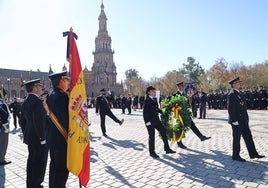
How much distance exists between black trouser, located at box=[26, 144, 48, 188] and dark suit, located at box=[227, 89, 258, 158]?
5.22 m

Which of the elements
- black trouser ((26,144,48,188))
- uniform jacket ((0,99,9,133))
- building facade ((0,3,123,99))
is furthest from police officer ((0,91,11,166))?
building facade ((0,3,123,99))

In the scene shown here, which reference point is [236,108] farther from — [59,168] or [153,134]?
[59,168]

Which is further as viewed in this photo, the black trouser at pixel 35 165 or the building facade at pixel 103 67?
the building facade at pixel 103 67

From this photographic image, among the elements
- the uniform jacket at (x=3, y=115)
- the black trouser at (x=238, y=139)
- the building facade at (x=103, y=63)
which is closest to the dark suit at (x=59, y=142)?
the uniform jacket at (x=3, y=115)

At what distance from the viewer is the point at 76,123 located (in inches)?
175

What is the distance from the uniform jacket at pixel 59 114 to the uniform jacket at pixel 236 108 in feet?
17.3

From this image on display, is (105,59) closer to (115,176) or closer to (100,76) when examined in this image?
(100,76)

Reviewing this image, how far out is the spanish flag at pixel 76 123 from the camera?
14.5 ft

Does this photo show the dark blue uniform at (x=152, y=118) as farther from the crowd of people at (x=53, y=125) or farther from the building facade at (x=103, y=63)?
the building facade at (x=103, y=63)

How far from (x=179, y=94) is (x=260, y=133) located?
4678 mm

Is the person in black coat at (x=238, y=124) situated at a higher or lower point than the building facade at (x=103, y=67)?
lower

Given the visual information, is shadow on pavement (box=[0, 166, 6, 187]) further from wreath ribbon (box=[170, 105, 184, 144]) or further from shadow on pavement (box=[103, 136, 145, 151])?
wreath ribbon (box=[170, 105, 184, 144])

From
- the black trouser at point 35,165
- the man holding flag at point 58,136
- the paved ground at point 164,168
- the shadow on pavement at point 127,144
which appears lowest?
the paved ground at point 164,168

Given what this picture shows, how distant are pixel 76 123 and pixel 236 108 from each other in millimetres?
5359
